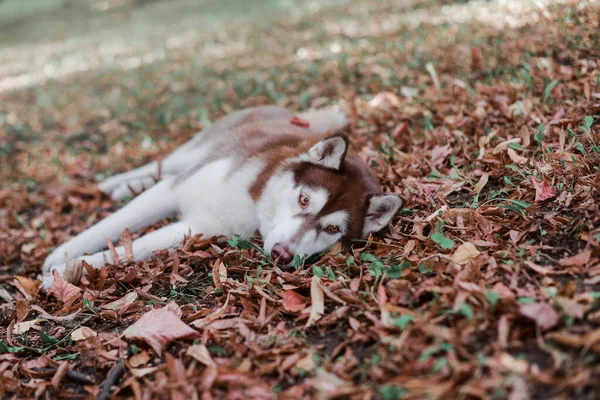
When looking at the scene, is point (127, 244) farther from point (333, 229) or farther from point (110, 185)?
point (110, 185)

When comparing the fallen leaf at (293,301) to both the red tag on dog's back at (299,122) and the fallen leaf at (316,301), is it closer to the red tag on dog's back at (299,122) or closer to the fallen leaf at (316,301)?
the fallen leaf at (316,301)

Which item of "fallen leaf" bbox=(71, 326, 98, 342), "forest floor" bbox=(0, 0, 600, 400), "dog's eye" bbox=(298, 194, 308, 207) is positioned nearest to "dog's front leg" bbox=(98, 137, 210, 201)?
"forest floor" bbox=(0, 0, 600, 400)

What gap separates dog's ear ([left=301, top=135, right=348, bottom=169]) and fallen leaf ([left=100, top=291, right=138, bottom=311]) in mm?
1518

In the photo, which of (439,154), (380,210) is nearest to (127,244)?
(380,210)

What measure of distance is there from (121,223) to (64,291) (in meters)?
0.78

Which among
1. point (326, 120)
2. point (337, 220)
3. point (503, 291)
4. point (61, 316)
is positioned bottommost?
point (61, 316)

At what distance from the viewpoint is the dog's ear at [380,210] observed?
3.33 meters

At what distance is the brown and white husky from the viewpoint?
11.0 feet

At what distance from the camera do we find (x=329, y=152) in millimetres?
3512

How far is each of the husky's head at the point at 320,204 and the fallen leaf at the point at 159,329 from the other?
74cm

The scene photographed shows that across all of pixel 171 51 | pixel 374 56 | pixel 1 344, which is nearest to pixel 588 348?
pixel 1 344

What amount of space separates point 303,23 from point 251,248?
8934 millimetres

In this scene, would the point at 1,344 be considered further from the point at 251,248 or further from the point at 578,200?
the point at 578,200

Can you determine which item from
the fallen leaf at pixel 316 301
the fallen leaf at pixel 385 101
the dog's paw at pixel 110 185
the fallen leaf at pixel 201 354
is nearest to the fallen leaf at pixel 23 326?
the fallen leaf at pixel 201 354
